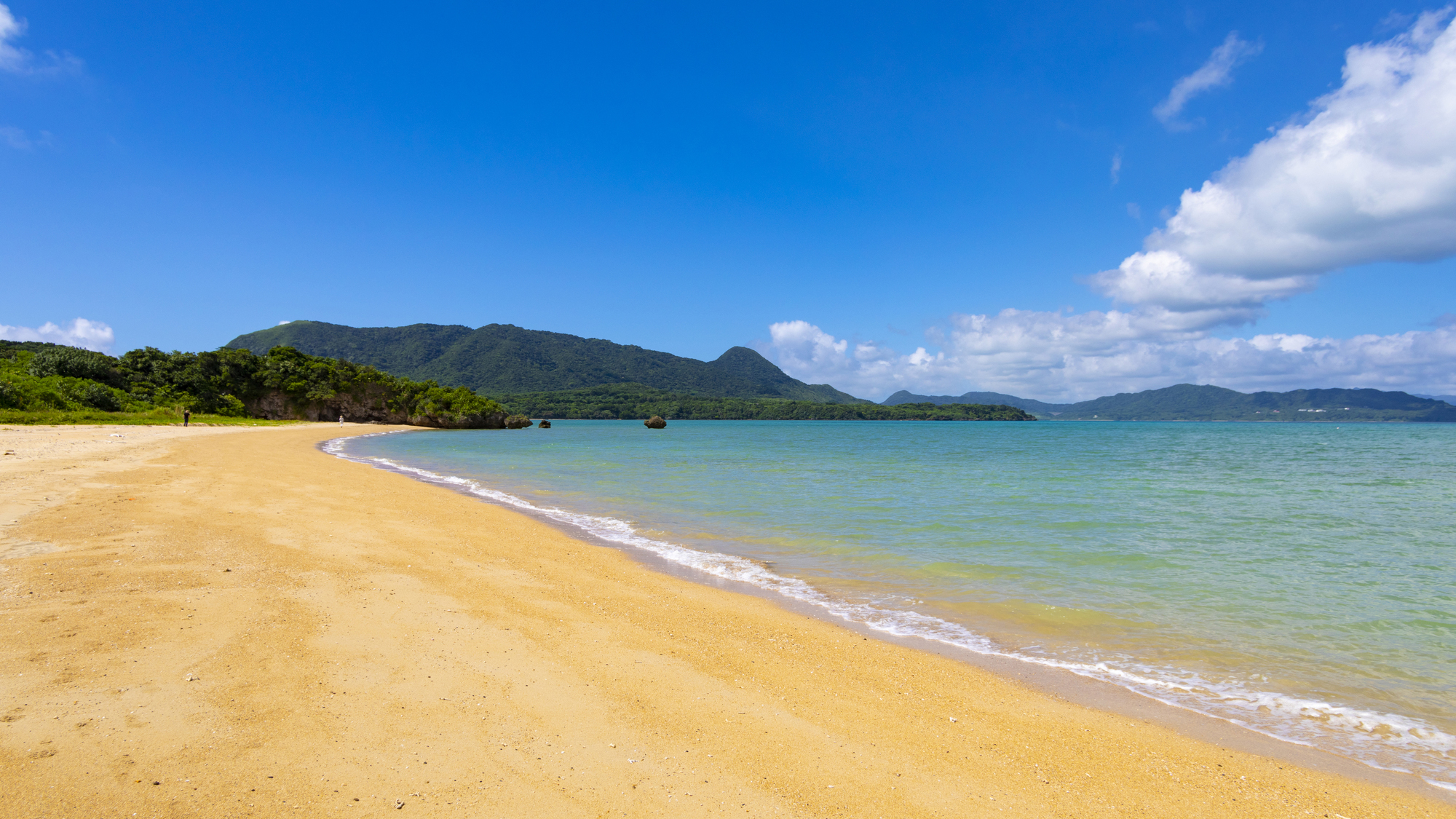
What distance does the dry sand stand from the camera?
3.51 m

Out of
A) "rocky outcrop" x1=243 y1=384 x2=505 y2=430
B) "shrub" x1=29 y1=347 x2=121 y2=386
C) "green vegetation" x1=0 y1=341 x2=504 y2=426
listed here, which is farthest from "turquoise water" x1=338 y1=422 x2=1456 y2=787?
"rocky outcrop" x1=243 y1=384 x2=505 y2=430

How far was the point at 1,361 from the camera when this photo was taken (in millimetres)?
47094

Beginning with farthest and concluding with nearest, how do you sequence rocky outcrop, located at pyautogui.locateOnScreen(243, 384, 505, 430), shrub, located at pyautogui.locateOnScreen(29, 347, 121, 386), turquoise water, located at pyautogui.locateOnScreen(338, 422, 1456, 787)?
1. rocky outcrop, located at pyautogui.locateOnScreen(243, 384, 505, 430)
2. shrub, located at pyautogui.locateOnScreen(29, 347, 121, 386)
3. turquoise water, located at pyautogui.locateOnScreen(338, 422, 1456, 787)

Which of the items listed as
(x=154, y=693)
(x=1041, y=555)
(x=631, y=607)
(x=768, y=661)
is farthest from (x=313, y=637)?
(x=1041, y=555)

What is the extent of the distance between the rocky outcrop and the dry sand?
299 ft

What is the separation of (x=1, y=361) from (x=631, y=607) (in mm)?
67866

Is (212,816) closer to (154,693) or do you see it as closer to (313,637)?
(154,693)

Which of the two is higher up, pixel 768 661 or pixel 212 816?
pixel 212 816

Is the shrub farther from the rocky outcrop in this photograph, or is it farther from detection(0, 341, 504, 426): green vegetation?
the rocky outcrop

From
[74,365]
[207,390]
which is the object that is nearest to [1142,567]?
[74,365]

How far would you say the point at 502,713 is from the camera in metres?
4.46

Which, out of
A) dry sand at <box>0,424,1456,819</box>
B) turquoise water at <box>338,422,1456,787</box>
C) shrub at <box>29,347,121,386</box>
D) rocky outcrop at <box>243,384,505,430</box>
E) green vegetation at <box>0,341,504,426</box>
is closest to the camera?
dry sand at <box>0,424,1456,819</box>

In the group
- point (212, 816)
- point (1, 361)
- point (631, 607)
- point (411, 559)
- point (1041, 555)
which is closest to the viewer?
point (212, 816)

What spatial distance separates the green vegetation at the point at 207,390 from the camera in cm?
4184
